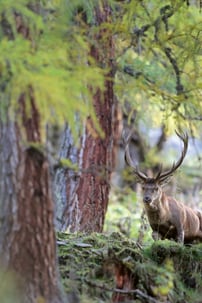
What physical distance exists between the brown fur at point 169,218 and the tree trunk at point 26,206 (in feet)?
10.5

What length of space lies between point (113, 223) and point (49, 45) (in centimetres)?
850

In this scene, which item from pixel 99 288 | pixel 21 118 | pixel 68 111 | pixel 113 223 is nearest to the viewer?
pixel 68 111

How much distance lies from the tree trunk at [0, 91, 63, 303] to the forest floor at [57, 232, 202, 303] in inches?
17.6

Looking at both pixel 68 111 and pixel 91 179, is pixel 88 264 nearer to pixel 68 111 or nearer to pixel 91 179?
pixel 68 111

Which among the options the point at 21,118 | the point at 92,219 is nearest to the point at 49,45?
the point at 21,118

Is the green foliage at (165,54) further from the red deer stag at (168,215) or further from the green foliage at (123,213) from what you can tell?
the green foliage at (123,213)

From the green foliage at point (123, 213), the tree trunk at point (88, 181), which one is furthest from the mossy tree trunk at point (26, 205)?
the green foliage at point (123, 213)

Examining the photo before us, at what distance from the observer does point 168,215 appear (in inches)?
313

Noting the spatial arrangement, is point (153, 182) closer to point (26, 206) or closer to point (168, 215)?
point (168, 215)

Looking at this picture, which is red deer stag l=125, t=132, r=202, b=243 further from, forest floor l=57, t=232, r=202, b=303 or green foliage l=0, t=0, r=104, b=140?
green foliage l=0, t=0, r=104, b=140

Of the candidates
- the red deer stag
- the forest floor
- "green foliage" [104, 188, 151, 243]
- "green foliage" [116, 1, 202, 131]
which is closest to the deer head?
the red deer stag

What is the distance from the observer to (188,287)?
19.6 ft

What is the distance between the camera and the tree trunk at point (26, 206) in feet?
15.1

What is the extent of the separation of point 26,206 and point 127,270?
1253 millimetres
